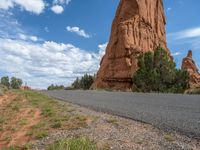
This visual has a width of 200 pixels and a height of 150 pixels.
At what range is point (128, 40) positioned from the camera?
2744 inches

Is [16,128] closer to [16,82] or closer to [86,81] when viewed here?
[86,81]

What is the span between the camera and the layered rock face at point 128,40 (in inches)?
2648

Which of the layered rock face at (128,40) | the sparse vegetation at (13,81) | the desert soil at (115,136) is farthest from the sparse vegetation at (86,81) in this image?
the desert soil at (115,136)

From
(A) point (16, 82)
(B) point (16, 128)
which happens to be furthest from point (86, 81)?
(B) point (16, 128)

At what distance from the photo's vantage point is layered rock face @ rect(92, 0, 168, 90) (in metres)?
67.2

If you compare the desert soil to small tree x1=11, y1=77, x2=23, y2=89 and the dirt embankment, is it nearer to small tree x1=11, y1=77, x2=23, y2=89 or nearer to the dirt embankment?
the dirt embankment

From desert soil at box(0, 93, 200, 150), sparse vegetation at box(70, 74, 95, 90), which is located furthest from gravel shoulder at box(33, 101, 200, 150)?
sparse vegetation at box(70, 74, 95, 90)

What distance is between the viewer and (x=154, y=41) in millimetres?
74875

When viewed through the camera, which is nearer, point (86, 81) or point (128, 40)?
point (128, 40)

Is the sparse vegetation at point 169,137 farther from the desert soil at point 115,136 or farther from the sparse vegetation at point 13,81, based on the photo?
the sparse vegetation at point 13,81

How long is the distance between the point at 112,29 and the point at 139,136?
2862 inches

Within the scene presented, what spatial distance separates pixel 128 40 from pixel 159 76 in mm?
29300

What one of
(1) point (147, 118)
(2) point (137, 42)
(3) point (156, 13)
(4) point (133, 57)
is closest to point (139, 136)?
(1) point (147, 118)

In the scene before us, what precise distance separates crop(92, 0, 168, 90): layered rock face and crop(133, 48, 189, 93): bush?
20733mm
